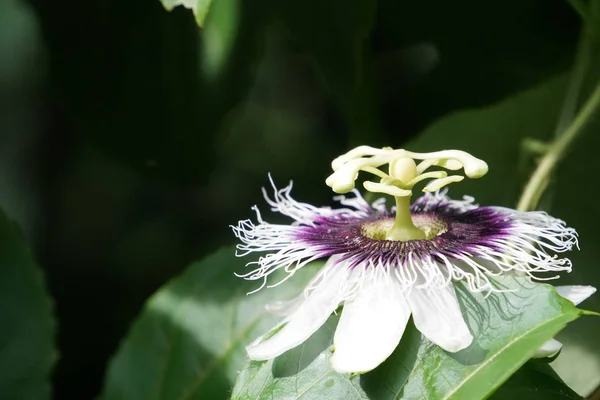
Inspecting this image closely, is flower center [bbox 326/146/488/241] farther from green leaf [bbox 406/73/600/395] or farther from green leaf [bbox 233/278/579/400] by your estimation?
green leaf [bbox 406/73/600/395]

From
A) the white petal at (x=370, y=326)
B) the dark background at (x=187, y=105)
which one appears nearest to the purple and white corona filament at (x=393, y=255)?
the white petal at (x=370, y=326)

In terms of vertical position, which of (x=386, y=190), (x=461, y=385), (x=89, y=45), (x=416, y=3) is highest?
(x=89, y=45)

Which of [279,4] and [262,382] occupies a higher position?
[279,4]

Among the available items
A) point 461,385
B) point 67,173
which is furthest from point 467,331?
point 67,173

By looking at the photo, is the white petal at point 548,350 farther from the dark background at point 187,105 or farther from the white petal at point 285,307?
the dark background at point 187,105

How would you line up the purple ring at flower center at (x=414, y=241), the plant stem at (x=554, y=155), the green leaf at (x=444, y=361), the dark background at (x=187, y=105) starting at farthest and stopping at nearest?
the dark background at (x=187, y=105)
the plant stem at (x=554, y=155)
the purple ring at flower center at (x=414, y=241)
the green leaf at (x=444, y=361)

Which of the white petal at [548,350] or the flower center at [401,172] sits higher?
the flower center at [401,172]

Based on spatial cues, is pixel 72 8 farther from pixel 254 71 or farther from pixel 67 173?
pixel 67 173
